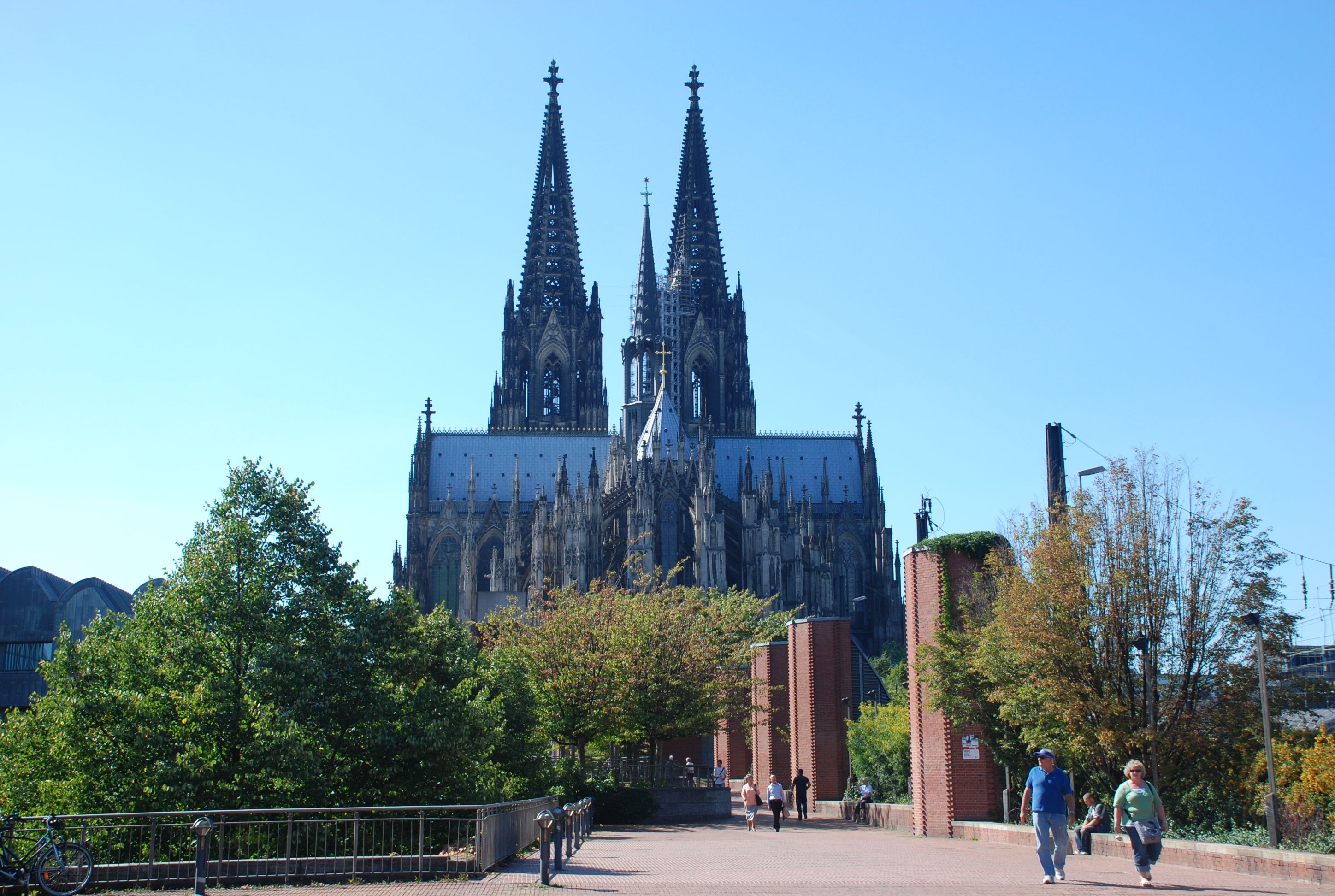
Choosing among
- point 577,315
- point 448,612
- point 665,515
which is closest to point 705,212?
point 577,315

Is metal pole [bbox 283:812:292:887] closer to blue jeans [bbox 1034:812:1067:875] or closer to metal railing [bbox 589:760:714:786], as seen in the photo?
blue jeans [bbox 1034:812:1067:875]

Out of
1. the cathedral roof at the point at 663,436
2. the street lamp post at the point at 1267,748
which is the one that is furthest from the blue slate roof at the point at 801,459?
the street lamp post at the point at 1267,748

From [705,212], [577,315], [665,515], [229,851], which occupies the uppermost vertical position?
[705,212]

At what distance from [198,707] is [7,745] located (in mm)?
3828

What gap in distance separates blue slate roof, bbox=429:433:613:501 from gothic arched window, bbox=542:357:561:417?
2858 mm

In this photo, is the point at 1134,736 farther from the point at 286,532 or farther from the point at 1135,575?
the point at 286,532

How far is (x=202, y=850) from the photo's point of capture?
1351cm

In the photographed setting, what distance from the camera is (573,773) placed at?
30469 mm

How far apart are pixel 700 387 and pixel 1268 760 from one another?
83071 mm

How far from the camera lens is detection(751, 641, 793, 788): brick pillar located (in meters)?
38.3

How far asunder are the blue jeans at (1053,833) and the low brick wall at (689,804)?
55.3 ft

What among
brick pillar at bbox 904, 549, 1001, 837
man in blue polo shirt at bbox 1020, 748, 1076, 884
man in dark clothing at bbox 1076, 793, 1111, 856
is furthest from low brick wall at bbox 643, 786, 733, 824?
man in blue polo shirt at bbox 1020, 748, 1076, 884

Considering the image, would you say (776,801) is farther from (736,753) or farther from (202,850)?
(736,753)

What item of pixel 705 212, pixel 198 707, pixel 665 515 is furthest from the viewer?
pixel 705 212
